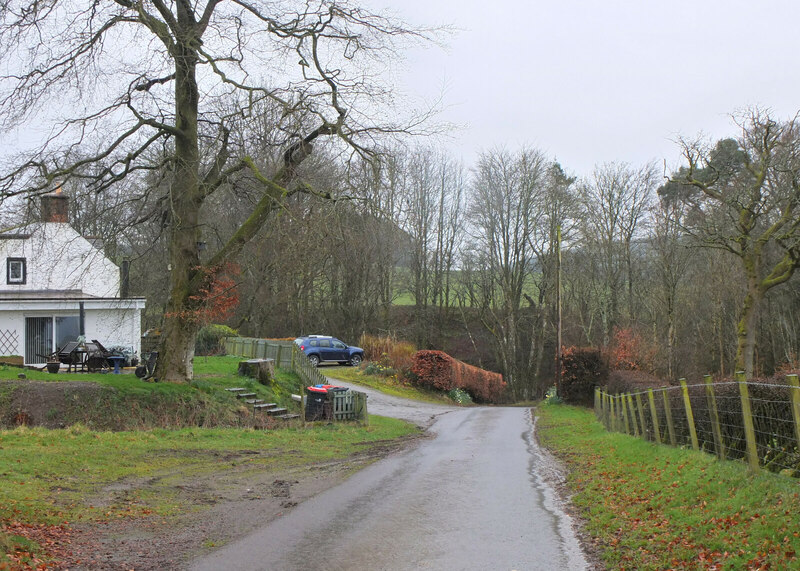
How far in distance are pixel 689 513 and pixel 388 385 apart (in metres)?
35.7

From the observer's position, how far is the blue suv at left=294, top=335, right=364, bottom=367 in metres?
47.6

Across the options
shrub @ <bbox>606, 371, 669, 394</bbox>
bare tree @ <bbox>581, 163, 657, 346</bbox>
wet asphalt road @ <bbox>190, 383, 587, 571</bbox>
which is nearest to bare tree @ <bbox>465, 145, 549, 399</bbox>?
bare tree @ <bbox>581, 163, 657, 346</bbox>

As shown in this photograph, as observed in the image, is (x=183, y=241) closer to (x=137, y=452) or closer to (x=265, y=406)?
(x=265, y=406)

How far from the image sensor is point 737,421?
961 cm

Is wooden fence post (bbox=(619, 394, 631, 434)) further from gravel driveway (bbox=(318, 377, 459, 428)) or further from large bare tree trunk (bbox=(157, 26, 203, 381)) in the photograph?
large bare tree trunk (bbox=(157, 26, 203, 381))

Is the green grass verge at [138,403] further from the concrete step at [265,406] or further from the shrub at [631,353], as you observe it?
the shrub at [631,353]

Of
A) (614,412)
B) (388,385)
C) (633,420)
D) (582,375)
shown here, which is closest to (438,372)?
(388,385)

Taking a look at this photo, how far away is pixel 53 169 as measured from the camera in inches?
765

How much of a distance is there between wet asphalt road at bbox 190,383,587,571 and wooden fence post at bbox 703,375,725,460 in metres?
2.30

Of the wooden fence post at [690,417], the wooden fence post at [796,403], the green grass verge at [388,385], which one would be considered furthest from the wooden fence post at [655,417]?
the green grass verge at [388,385]

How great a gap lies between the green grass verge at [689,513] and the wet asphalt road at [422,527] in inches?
24.5

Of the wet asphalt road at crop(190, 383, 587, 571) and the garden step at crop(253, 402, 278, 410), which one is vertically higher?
the garden step at crop(253, 402, 278, 410)

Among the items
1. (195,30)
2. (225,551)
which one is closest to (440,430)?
(195,30)

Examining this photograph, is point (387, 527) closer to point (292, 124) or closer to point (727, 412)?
point (727, 412)
